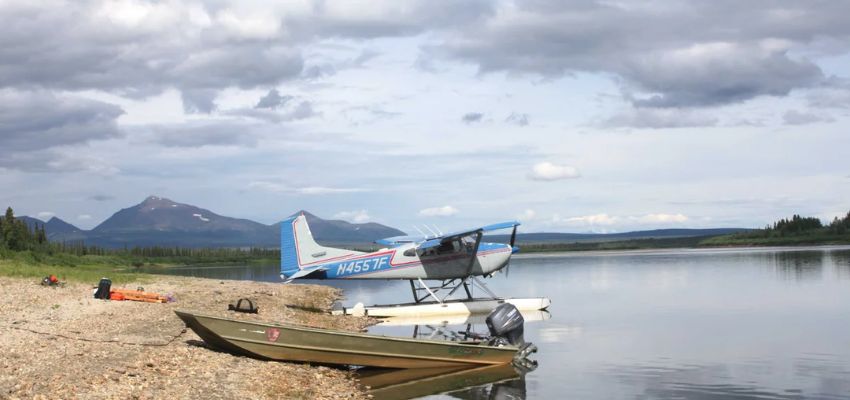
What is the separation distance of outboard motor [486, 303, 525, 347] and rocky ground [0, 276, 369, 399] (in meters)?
3.43

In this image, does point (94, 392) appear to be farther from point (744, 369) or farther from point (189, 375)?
point (744, 369)

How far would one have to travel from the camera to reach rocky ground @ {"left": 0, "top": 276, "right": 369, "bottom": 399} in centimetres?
1159

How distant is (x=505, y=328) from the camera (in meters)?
17.7

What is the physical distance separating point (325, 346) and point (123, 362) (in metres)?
3.86

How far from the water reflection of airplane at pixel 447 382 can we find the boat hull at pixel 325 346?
223 mm

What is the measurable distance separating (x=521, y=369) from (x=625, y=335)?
7.12 metres

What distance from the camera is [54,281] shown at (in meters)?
26.8

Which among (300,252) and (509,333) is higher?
(300,252)

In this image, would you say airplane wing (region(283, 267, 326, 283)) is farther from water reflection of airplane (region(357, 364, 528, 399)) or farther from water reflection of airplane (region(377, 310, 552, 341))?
water reflection of airplane (region(357, 364, 528, 399))

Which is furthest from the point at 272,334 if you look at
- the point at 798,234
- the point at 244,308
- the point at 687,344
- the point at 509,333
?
the point at 798,234

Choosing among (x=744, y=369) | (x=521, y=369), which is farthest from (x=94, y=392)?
(x=744, y=369)

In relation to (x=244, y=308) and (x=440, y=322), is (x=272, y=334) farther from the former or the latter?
(x=440, y=322)

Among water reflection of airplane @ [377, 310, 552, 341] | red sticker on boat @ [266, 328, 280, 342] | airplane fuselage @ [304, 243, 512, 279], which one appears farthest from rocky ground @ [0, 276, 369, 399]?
water reflection of airplane @ [377, 310, 552, 341]

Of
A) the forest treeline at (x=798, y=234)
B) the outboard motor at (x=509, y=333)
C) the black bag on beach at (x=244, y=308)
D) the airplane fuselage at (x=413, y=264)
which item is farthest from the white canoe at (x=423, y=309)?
the forest treeline at (x=798, y=234)
